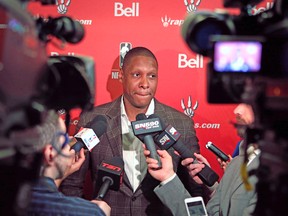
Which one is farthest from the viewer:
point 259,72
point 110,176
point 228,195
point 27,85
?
point 110,176

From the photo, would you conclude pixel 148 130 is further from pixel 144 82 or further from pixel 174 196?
pixel 144 82

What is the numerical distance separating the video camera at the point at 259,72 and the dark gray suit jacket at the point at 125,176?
5.18ft

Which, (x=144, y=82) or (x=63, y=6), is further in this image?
(x=63, y=6)

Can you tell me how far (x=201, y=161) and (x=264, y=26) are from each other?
1.44 meters

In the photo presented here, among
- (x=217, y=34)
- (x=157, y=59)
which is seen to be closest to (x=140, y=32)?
(x=157, y=59)

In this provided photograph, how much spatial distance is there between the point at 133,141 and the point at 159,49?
719 millimetres

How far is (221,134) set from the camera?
3.52 metres

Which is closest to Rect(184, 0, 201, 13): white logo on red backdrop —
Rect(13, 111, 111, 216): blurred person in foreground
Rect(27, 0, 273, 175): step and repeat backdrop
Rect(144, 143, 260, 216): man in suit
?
Rect(27, 0, 273, 175): step and repeat backdrop

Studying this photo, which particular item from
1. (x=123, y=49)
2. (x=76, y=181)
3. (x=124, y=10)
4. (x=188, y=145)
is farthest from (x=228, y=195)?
(x=124, y=10)

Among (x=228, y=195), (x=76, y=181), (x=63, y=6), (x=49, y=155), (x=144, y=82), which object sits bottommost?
(x=76, y=181)

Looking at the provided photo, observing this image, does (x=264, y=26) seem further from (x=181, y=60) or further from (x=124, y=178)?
(x=181, y=60)

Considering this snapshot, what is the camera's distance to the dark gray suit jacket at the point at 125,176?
2.99 m

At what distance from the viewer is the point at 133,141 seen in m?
3.19

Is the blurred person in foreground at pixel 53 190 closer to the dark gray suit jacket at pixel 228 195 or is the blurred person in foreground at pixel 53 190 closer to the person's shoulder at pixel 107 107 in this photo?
the dark gray suit jacket at pixel 228 195
